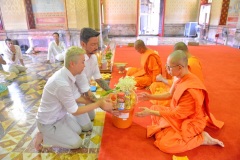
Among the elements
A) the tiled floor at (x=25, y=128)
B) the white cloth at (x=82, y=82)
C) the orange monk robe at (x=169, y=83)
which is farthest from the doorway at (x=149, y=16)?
the white cloth at (x=82, y=82)

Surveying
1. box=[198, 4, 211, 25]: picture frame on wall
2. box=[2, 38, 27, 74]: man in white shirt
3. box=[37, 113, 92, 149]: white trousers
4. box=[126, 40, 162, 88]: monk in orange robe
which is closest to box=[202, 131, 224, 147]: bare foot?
box=[37, 113, 92, 149]: white trousers

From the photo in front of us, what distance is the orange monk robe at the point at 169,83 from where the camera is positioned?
2439 millimetres

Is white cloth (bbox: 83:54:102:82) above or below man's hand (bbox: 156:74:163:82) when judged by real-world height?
above

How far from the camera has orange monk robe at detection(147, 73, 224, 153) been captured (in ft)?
5.65

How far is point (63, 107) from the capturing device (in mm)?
1921

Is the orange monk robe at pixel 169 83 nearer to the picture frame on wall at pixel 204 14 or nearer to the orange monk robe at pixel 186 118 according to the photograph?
A: the orange monk robe at pixel 186 118

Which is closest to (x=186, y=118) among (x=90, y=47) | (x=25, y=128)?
(x=90, y=47)

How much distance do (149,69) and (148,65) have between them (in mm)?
83

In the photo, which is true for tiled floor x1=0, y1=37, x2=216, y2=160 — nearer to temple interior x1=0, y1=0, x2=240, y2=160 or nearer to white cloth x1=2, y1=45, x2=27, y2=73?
temple interior x1=0, y1=0, x2=240, y2=160

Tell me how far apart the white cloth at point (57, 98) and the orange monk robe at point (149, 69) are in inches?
68.1

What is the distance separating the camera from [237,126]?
88.6 inches

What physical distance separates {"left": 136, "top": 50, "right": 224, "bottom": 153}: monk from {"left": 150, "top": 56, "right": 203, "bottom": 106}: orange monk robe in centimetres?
67

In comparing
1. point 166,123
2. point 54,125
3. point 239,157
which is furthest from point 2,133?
point 239,157

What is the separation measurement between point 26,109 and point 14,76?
72.4 inches
